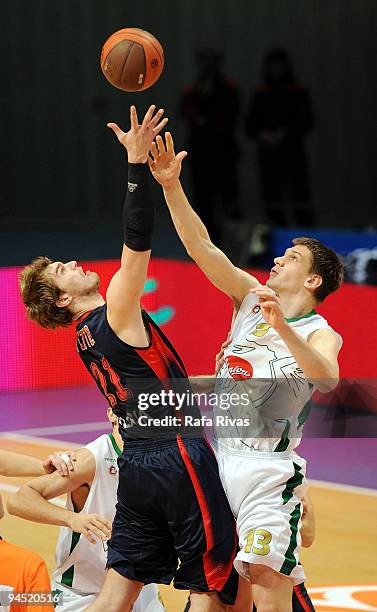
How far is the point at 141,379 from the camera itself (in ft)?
16.0

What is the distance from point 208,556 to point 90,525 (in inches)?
21.8

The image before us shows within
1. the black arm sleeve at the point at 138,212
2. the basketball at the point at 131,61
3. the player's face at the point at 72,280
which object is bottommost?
A: the player's face at the point at 72,280

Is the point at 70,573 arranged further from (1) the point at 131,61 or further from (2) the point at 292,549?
(1) the point at 131,61

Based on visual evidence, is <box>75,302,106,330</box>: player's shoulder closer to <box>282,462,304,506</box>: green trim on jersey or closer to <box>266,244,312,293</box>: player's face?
<box>266,244,312,293</box>: player's face

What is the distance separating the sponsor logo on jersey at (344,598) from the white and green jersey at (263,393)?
1.62 meters

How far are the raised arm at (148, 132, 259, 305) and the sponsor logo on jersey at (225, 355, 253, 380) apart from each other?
322 mm

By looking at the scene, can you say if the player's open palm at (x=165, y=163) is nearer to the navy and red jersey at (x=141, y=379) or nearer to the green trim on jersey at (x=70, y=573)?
the navy and red jersey at (x=141, y=379)

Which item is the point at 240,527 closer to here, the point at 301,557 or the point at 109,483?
the point at 109,483

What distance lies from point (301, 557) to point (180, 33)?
648 inches

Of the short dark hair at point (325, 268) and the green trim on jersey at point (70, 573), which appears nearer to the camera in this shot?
the short dark hair at point (325, 268)

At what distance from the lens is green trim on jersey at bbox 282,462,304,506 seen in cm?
495

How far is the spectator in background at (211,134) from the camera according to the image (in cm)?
1741

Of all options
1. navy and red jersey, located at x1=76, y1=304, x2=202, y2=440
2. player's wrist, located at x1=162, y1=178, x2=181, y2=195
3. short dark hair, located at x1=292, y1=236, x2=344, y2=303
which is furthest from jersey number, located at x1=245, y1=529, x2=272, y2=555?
player's wrist, located at x1=162, y1=178, x2=181, y2=195

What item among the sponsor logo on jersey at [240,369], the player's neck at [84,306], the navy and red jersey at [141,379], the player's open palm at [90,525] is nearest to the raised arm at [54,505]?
the player's open palm at [90,525]
